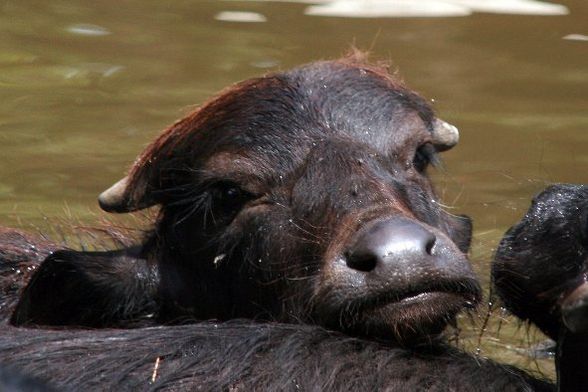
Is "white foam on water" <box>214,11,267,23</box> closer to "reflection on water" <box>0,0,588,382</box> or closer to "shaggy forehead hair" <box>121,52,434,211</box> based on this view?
"reflection on water" <box>0,0,588,382</box>

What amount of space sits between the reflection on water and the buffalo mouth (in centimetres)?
342

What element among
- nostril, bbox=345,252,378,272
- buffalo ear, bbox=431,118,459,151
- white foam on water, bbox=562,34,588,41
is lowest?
white foam on water, bbox=562,34,588,41

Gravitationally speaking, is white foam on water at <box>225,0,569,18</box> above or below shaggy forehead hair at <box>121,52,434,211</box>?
below

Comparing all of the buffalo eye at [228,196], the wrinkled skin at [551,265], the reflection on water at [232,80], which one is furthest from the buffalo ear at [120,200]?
the reflection on water at [232,80]

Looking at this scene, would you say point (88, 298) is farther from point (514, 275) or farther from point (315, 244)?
point (514, 275)

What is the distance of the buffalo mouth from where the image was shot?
25.9ft

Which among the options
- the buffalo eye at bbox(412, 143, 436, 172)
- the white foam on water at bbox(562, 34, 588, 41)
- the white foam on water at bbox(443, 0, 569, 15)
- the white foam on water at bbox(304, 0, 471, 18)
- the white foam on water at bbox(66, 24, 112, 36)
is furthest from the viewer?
the white foam on water at bbox(443, 0, 569, 15)

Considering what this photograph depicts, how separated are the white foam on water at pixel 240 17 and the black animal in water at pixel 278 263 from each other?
7673mm

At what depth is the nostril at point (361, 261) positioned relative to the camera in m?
7.92

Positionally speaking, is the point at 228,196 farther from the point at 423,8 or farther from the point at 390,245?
the point at 423,8

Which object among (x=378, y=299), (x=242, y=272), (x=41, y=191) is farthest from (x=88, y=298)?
(x=41, y=191)

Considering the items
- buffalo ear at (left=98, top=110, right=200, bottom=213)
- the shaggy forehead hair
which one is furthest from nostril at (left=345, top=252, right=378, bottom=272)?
buffalo ear at (left=98, top=110, right=200, bottom=213)

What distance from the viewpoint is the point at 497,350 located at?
36.7 feet

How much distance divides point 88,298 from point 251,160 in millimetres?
1214
